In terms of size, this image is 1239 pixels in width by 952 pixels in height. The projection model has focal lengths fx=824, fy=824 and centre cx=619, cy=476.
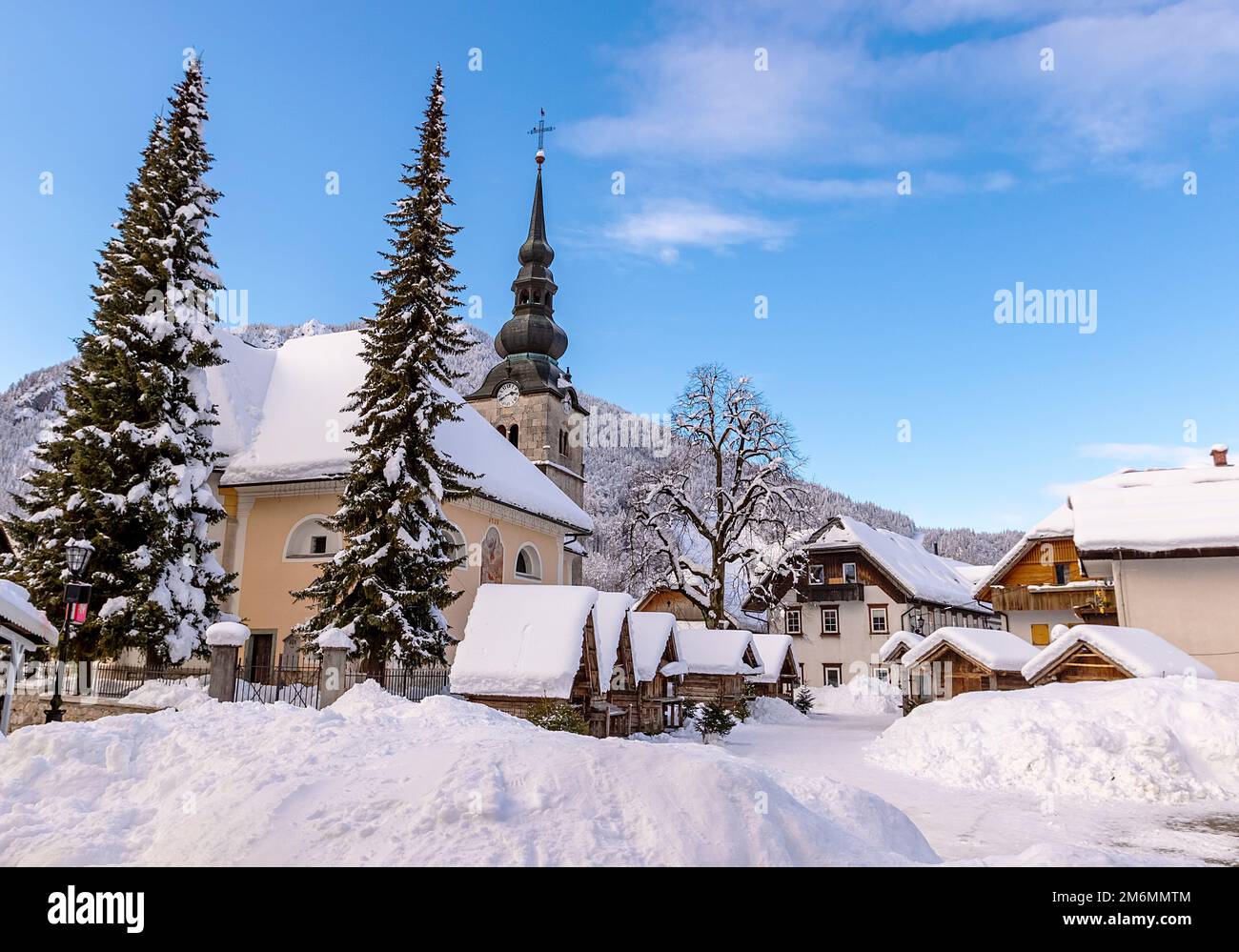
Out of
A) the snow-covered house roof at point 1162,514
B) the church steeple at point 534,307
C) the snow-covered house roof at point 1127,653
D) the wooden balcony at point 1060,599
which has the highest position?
the church steeple at point 534,307

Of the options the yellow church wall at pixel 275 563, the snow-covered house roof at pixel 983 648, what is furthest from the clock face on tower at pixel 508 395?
the snow-covered house roof at pixel 983 648

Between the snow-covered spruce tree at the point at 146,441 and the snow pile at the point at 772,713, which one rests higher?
the snow-covered spruce tree at the point at 146,441

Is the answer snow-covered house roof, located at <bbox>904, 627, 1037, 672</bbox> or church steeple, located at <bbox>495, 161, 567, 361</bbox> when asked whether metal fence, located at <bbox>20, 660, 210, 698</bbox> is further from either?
church steeple, located at <bbox>495, 161, 567, 361</bbox>

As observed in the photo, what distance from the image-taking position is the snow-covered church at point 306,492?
2445cm

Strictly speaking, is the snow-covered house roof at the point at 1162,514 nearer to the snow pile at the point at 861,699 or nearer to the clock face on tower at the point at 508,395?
the snow pile at the point at 861,699

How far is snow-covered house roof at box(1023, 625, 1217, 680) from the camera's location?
19797 millimetres

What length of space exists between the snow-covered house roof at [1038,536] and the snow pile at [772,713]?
34.6 feet

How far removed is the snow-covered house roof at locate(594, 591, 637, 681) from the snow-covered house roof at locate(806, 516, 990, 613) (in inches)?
959

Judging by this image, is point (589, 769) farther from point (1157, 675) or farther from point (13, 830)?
point (1157, 675)

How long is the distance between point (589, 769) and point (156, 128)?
24713mm
